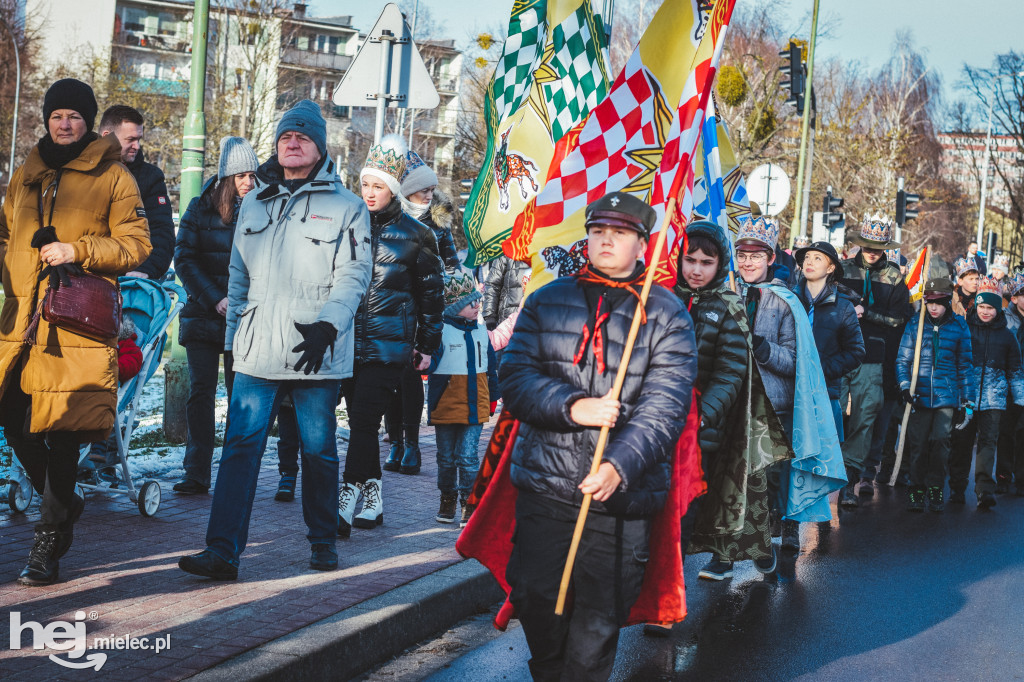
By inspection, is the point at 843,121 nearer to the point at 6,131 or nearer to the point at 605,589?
the point at 6,131

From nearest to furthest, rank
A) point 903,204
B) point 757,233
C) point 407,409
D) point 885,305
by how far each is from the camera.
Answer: point 757,233, point 407,409, point 885,305, point 903,204

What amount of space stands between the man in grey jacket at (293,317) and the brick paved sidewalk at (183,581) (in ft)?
0.71

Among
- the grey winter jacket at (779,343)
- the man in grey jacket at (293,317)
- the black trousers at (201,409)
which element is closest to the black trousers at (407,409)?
the black trousers at (201,409)

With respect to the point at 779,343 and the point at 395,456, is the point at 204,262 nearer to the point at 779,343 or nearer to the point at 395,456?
the point at 395,456

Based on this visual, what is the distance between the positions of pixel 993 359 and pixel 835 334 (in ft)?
12.7

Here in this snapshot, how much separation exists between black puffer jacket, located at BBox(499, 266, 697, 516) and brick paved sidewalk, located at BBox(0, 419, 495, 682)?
138cm

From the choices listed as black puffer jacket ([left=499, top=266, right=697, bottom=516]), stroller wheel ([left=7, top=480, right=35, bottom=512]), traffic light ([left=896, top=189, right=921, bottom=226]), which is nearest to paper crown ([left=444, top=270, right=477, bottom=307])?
stroller wheel ([left=7, top=480, right=35, bottom=512])

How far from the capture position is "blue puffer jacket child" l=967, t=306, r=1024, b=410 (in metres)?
11.2

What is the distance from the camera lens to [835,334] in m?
8.27

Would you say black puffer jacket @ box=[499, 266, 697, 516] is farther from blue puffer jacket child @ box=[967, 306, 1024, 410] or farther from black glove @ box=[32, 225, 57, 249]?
blue puffer jacket child @ box=[967, 306, 1024, 410]

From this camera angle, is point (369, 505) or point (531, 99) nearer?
point (369, 505)

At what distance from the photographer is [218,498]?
17.5 ft

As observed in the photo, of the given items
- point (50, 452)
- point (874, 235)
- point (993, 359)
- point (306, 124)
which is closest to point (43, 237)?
point (50, 452)

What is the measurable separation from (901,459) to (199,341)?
23.5 ft
